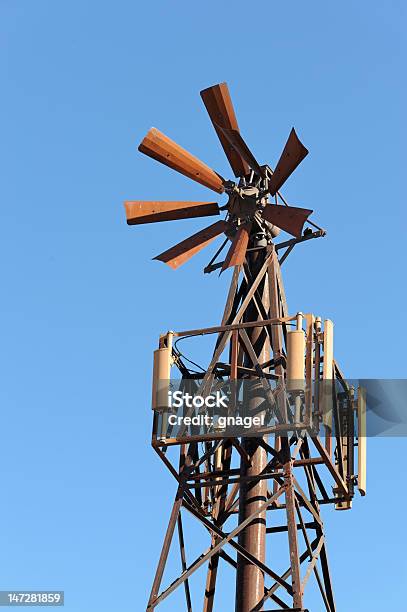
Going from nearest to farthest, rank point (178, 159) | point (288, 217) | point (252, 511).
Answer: point (252, 511) → point (288, 217) → point (178, 159)

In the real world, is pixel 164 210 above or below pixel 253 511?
above

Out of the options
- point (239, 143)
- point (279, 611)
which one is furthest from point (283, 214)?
point (279, 611)

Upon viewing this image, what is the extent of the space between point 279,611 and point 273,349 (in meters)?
4.81

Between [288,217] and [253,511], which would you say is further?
[288,217]

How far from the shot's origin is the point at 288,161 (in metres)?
23.6

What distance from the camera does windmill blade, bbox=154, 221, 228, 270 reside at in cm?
2436

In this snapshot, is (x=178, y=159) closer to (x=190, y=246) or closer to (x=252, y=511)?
(x=190, y=246)

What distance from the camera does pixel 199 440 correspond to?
2175 cm

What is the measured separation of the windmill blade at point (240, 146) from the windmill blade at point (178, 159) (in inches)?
31.3

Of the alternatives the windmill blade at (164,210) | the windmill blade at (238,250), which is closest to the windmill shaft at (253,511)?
the windmill blade at (238,250)

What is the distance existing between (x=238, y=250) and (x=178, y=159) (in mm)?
2398

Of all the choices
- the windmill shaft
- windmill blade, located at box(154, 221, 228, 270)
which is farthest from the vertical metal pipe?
windmill blade, located at box(154, 221, 228, 270)

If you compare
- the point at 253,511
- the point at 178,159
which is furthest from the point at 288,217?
the point at 253,511

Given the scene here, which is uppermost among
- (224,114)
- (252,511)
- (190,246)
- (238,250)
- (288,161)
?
(224,114)
